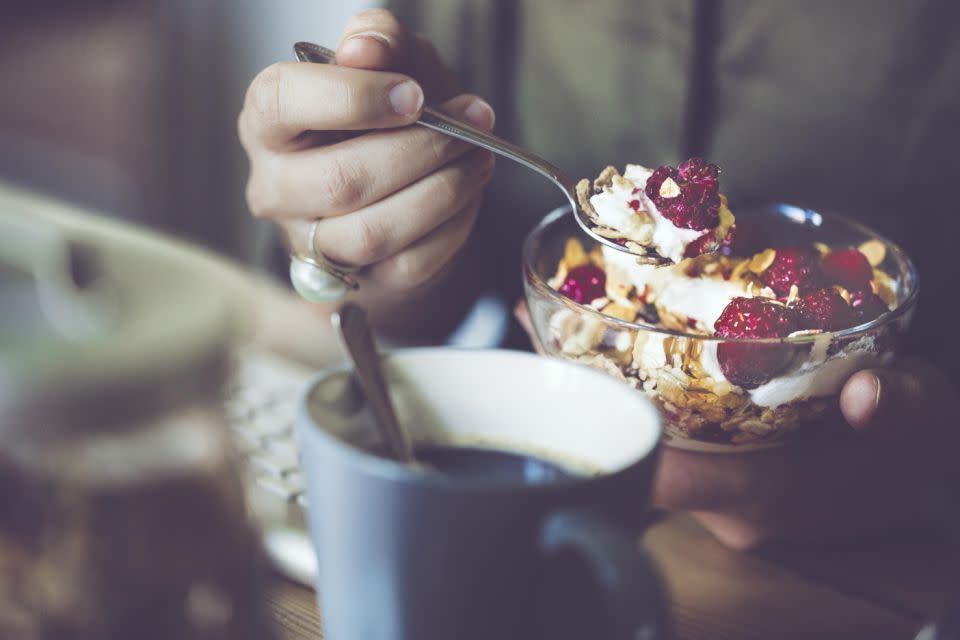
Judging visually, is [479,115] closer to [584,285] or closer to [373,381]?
[584,285]

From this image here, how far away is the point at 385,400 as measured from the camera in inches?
11.8

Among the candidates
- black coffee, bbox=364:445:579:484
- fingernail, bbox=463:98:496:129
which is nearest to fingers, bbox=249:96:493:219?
→ fingernail, bbox=463:98:496:129

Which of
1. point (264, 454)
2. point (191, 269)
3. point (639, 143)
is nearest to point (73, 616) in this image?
point (191, 269)

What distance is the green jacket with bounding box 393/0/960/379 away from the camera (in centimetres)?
76

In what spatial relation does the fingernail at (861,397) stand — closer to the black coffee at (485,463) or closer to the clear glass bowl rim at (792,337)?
the clear glass bowl rim at (792,337)

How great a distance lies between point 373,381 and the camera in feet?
0.98

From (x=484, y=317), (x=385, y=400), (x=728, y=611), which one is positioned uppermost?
(x=385, y=400)

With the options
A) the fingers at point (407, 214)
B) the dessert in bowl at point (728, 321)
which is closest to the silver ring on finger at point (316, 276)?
the fingers at point (407, 214)

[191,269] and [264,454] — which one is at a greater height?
[191,269]

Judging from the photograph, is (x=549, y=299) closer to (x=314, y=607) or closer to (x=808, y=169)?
(x=314, y=607)

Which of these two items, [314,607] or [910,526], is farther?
[910,526]

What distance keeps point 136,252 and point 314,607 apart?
0.54ft

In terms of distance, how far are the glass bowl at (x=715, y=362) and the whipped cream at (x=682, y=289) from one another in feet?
0.05

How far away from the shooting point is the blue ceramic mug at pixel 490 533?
224 mm
